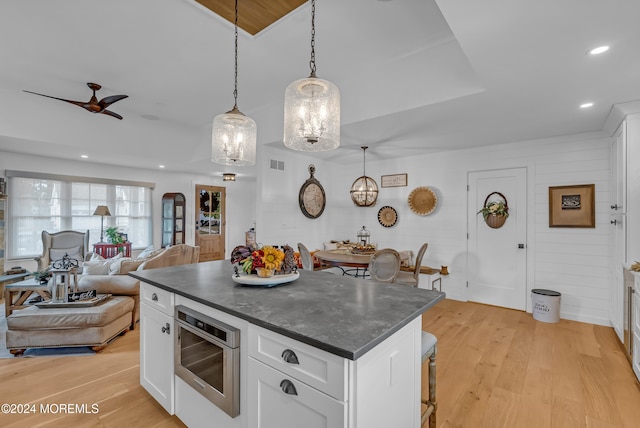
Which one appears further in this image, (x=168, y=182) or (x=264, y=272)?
(x=168, y=182)

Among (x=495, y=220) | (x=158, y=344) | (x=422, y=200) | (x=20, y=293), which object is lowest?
(x=20, y=293)

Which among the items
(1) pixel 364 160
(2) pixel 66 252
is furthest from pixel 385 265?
(2) pixel 66 252

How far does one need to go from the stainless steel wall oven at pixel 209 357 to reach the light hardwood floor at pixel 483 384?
62 centimetres

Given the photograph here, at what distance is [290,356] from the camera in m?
1.18

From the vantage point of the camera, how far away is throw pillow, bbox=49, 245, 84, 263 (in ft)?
16.9

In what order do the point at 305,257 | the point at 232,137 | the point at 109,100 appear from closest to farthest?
the point at 232,137
the point at 109,100
the point at 305,257

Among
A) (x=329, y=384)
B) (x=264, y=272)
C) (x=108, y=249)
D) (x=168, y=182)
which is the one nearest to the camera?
(x=329, y=384)

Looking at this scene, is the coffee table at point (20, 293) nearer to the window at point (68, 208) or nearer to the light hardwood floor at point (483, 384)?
the light hardwood floor at point (483, 384)

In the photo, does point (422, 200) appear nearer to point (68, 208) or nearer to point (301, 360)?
point (301, 360)

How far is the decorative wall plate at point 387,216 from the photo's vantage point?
5504 millimetres

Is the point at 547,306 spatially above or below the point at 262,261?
below

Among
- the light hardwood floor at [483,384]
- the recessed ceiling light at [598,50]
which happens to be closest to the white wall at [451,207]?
the light hardwood floor at [483,384]

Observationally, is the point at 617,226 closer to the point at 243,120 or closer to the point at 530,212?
the point at 530,212

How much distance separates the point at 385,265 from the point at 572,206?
2711 mm
